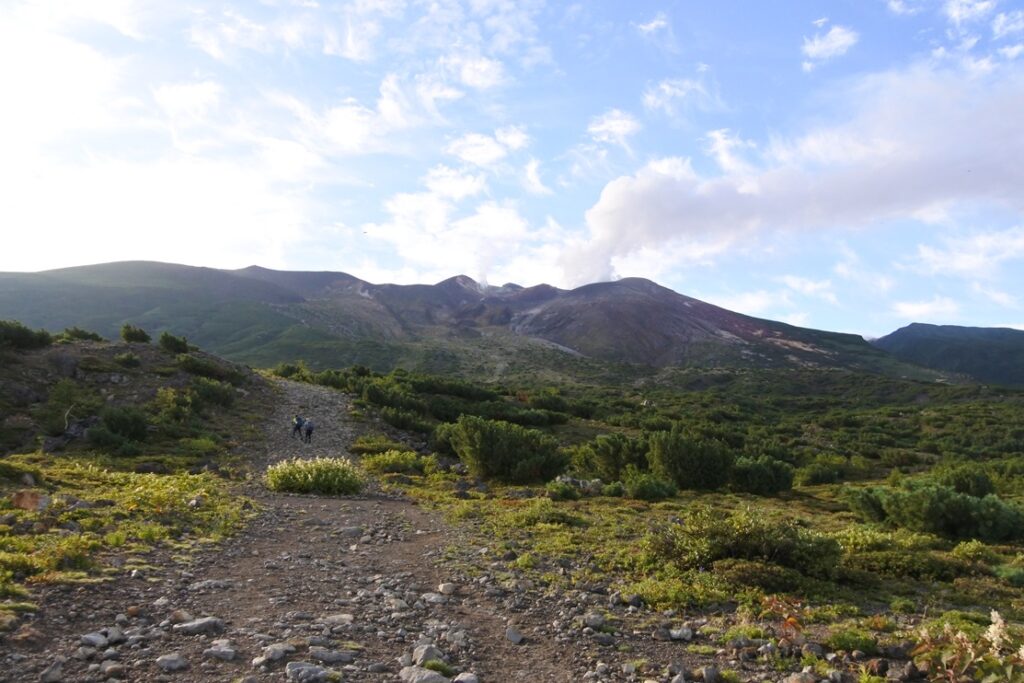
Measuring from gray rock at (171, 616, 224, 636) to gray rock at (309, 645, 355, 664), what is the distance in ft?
3.58

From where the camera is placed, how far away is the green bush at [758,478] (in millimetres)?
18266

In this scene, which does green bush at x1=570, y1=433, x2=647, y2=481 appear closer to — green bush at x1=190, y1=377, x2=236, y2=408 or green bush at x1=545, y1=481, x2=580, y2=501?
green bush at x1=545, y1=481, x2=580, y2=501

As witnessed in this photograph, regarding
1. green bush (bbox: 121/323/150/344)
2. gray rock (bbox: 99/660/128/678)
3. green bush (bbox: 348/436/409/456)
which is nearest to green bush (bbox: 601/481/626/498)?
green bush (bbox: 348/436/409/456)

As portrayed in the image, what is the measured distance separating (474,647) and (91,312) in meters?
136

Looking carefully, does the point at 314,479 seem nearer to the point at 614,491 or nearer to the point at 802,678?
the point at 614,491

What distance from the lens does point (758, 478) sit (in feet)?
60.1

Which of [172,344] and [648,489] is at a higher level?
[172,344]

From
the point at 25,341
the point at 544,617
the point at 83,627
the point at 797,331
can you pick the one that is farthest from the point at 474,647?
the point at 797,331

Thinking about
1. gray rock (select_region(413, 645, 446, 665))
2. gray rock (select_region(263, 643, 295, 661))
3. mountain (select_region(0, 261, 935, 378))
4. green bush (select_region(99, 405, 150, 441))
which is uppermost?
mountain (select_region(0, 261, 935, 378))

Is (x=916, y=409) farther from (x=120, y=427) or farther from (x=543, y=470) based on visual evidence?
(x=120, y=427)

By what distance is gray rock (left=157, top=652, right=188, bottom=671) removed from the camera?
195 inches

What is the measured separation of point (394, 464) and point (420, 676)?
51.3 feet

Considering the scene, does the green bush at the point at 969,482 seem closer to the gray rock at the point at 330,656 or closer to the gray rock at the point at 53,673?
the gray rock at the point at 330,656

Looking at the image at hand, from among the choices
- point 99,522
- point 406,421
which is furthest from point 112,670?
point 406,421
